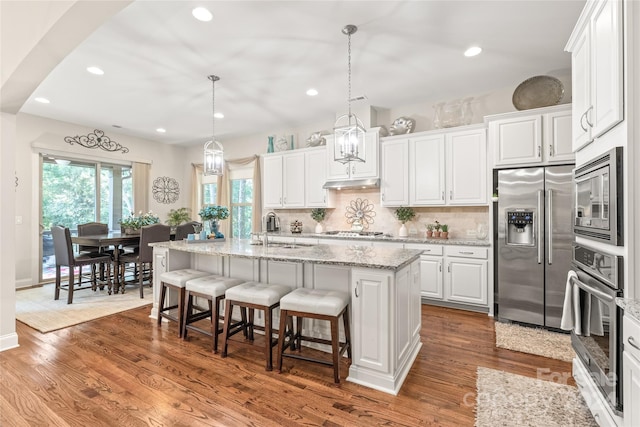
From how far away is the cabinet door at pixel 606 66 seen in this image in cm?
149

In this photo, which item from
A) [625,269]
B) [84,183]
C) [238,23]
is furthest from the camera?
[84,183]

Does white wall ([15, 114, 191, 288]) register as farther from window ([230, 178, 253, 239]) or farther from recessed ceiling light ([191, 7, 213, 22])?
recessed ceiling light ([191, 7, 213, 22])

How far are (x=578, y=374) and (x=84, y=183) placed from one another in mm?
7614

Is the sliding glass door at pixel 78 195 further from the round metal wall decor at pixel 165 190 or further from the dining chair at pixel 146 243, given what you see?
the dining chair at pixel 146 243

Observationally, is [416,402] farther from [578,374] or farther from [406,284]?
[578,374]

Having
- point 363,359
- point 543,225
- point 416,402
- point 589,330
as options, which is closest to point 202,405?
point 363,359

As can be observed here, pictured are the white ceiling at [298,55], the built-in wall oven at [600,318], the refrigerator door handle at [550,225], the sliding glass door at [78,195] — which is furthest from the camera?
the sliding glass door at [78,195]

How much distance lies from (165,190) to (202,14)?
17.8ft

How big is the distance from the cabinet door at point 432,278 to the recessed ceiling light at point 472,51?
240 cm

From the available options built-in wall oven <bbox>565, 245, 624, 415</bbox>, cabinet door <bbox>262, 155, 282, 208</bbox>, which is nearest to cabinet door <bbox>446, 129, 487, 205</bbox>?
built-in wall oven <bbox>565, 245, 624, 415</bbox>

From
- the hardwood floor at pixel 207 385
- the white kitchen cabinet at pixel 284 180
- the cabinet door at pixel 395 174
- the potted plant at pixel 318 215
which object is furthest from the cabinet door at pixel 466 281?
the white kitchen cabinet at pixel 284 180

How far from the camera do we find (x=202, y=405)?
1.99 meters

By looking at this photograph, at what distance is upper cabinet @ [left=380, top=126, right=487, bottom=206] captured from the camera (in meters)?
3.98

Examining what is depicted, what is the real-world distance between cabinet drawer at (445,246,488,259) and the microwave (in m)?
1.70
